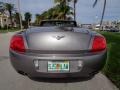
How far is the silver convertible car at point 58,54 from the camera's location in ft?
15.9

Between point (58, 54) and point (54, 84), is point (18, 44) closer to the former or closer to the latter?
point (58, 54)

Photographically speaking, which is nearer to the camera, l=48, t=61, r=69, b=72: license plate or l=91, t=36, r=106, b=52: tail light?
l=48, t=61, r=69, b=72: license plate

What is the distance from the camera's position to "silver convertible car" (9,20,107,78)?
4.84m

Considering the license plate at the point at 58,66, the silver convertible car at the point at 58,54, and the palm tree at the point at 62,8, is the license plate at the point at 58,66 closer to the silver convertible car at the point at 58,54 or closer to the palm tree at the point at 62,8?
the silver convertible car at the point at 58,54

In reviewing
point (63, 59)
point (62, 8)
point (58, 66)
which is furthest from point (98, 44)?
point (62, 8)

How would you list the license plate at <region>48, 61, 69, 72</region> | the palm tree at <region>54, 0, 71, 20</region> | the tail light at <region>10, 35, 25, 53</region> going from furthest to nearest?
the palm tree at <region>54, 0, 71, 20</region> → the tail light at <region>10, 35, 25, 53</region> → the license plate at <region>48, 61, 69, 72</region>

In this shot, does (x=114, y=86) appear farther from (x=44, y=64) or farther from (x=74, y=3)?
(x=74, y=3)

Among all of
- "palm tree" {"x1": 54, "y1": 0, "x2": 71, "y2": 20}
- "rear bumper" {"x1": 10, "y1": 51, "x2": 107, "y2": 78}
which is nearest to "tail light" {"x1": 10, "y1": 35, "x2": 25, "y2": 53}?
"rear bumper" {"x1": 10, "y1": 51, "x2": 107, "y2": 78}

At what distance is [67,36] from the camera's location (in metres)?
4.99

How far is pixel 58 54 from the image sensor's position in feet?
15.9

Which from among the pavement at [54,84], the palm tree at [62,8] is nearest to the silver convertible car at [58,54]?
the pavement at [54,84]

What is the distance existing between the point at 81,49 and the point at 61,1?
59800 mm

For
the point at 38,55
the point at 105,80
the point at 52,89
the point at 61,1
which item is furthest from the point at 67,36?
the point at 61,1

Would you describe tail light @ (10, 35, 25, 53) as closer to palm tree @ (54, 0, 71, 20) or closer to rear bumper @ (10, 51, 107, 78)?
rear bumper @ (10, 51, 107, 78)
